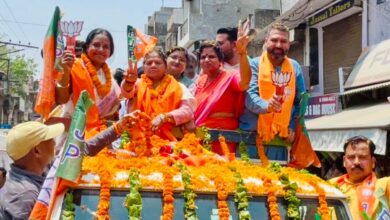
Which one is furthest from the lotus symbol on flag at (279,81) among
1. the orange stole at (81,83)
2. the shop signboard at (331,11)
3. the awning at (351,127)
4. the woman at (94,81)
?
the shop signboard at (331,11)

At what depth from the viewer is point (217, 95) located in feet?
17.4

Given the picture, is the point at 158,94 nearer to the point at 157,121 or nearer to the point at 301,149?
the point at 157,121

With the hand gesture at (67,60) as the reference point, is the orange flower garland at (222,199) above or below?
below

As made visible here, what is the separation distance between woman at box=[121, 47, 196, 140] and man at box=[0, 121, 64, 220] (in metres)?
1.22

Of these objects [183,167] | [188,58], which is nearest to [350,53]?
[188,58]

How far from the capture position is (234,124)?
539cm

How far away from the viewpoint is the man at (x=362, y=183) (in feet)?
14.5

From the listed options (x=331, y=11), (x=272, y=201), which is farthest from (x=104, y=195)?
(x=331, y=11)

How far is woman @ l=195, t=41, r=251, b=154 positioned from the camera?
5.31m

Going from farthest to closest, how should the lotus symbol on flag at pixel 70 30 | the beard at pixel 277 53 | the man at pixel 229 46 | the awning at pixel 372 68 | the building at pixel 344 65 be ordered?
1. the awning at pixel 372 68
2. the building at pixel 344 65
3. the man at pixel 229 46
4. the beard at pixel 277 53
5. the lotus symbol on flag at pixel 70 30

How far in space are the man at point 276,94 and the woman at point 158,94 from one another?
2.07 ft

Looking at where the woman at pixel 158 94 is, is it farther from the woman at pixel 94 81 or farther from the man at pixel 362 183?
the man at pixel 362 183

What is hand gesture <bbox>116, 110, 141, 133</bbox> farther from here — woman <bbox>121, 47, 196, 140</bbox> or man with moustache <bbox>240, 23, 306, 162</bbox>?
man with moustache <bbox>240, 23, 306, 162</bbox>

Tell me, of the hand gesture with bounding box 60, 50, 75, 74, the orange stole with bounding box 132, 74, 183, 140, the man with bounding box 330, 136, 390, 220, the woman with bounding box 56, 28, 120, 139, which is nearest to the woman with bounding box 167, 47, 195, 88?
the woman with bounding box 56, 28, 120, 139
